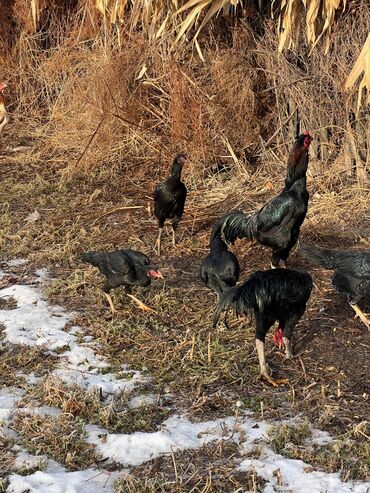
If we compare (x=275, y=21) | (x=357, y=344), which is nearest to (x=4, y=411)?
(x=357, y=344)

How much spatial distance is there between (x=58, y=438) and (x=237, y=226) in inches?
115

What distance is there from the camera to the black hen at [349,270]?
215 inches

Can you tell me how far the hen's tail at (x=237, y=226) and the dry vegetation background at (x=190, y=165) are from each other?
23.2 inches

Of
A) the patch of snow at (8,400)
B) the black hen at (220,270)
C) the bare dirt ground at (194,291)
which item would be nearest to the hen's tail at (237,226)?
the bare dirt ground at (194,291)

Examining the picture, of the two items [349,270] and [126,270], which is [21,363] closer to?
[126,270]

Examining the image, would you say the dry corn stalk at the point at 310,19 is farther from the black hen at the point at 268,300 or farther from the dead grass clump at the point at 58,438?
the dead grass clump at the point at 58,438

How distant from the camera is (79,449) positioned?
4.15 meters

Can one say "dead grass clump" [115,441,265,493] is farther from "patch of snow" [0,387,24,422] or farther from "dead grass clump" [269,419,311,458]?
"patch of snow" [0,387,24,422]

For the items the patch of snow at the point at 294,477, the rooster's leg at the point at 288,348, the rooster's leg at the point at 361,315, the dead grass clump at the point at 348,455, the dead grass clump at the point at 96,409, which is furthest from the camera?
the rooster's leg at the point at 361,315

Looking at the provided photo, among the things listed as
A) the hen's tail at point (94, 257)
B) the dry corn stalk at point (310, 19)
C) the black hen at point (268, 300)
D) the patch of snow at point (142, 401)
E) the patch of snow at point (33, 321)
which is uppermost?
the dry corn stalk at point (310, 19)

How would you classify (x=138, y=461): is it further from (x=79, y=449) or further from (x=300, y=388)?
(x=300, y=388)

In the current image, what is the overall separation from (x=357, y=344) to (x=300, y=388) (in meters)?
0.86

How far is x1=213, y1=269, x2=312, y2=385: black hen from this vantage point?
15.3 feet

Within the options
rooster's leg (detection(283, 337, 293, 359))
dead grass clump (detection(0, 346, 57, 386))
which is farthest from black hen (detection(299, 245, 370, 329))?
dead grass clump (detection(0, 346, 57, 386))
